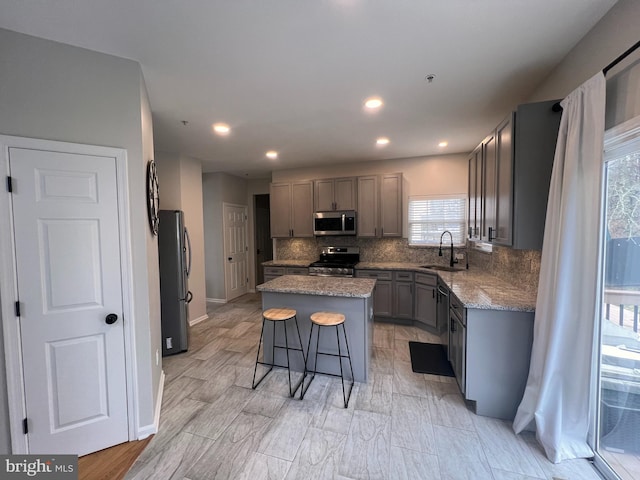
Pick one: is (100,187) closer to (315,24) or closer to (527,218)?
(315,24)

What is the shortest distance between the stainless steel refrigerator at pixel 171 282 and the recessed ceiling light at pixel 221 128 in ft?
3.80

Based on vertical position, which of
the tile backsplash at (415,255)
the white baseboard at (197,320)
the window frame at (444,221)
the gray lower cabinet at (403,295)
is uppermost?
the window frame at (444,221)

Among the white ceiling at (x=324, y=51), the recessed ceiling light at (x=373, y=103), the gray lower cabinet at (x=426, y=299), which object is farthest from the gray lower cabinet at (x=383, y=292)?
the recessed ceiling light at (x=373, y=103)

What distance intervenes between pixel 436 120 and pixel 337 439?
10.8ft

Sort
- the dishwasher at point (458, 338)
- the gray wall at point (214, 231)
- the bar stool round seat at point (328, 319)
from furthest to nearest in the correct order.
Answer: the gray wall at point (214, 231) → the bar stool round seat at point (328, 319) → the dishwasher at point (458, 338)

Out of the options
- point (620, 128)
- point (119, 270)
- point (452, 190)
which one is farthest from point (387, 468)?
point (452, 190)

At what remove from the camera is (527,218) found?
1982 mm

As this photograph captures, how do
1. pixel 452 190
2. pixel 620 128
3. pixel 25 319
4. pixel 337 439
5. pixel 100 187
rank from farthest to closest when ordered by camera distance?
pixel 452 190, pixel 337 439, pixel 100 187, pixel 25 319, pixel 620 128

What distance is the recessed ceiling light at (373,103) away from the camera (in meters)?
2.42

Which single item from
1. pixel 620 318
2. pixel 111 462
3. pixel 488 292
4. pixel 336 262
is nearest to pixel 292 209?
pixel 336 262

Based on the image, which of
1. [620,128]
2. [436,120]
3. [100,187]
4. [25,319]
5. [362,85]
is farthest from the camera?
[436,120]

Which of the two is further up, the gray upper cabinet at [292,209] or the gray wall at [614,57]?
the gray wall at [614,57]

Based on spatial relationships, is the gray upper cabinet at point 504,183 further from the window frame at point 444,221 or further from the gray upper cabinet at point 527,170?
the window frame at point 444,221

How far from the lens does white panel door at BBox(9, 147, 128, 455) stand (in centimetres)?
162
